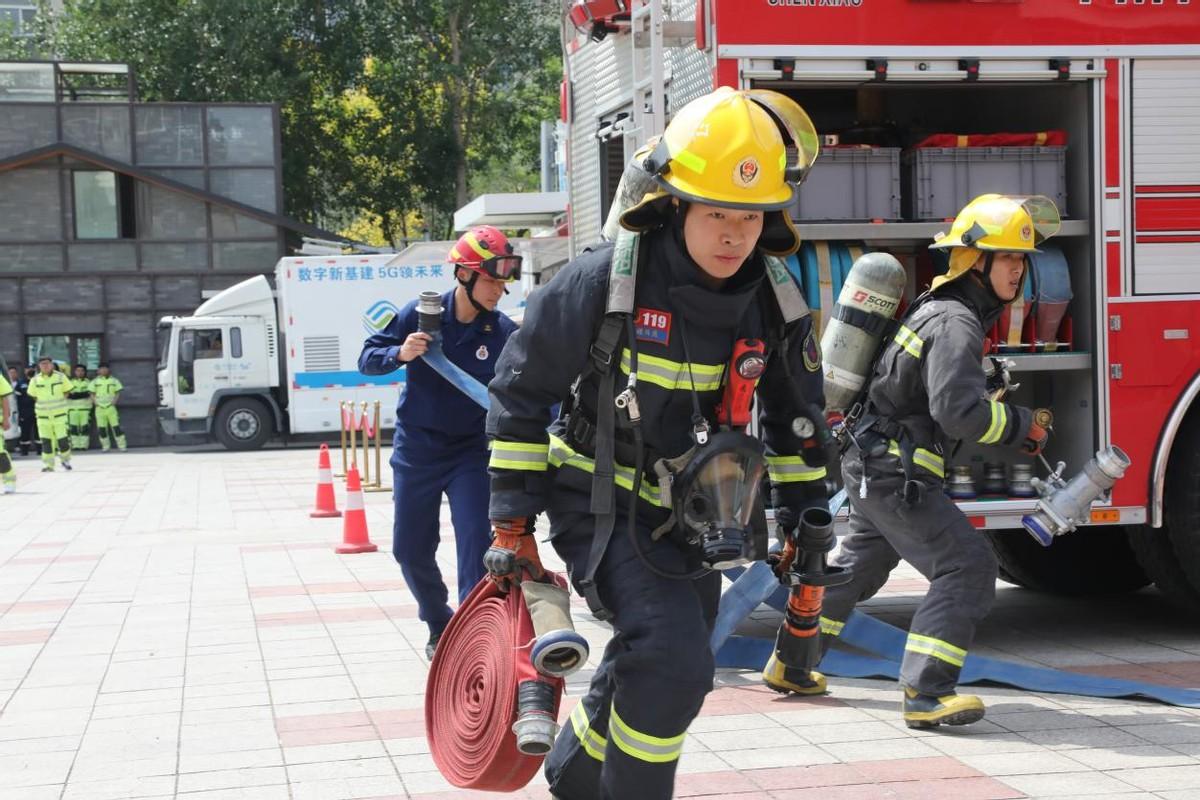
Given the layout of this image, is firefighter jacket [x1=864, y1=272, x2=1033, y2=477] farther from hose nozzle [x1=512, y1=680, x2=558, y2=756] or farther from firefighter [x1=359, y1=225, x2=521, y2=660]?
hose nozzle [x1=512, y1=680, x2=558, y2=756]

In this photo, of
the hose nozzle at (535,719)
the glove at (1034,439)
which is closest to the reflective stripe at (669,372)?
the hose nozzle at (535,719)

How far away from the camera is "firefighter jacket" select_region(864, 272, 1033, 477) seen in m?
5.68

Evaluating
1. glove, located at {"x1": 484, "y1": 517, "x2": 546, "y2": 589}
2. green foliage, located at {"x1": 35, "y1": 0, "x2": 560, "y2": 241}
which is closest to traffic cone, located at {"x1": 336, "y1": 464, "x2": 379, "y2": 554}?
glove, located at {"x1": 484, "y1": 517, "x2": 546, "y2": 589}

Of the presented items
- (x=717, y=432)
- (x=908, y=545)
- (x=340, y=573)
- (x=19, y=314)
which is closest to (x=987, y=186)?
(x=908, y=545)

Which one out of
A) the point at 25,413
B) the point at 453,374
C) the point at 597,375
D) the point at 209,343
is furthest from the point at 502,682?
the point at 25,413

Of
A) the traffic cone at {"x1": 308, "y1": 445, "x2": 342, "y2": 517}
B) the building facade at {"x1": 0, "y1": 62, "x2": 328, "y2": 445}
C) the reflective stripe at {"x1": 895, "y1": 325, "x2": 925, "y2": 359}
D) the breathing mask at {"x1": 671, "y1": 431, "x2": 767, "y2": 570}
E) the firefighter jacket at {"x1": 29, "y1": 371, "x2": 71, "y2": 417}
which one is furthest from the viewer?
the building facade at {"x1": 0, "y1": 62, "x2": 328, "y2": 445}

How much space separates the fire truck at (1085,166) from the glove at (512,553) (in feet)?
12.2

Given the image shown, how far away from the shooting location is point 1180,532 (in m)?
7.36

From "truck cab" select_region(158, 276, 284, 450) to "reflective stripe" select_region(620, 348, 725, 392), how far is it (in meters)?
25.0

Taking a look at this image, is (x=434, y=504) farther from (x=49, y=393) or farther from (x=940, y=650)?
(x=49, y=393)

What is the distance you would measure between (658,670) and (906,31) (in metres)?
4.42

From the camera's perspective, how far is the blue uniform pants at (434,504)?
266 inches

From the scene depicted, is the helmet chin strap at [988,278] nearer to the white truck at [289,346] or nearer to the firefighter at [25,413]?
the white truck at [289,346]

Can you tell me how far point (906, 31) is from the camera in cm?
712
